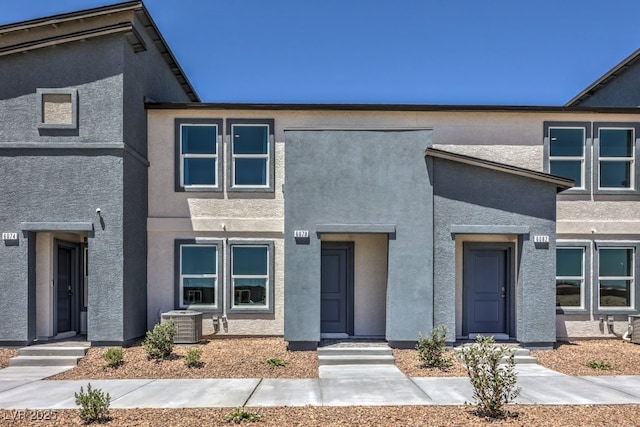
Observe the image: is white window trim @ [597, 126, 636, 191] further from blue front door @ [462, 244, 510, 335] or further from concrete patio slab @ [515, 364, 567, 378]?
concrete patio slab @ [515, 364, 567, 378]

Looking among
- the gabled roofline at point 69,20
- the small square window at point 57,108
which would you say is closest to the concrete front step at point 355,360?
the small square window at point 57,108

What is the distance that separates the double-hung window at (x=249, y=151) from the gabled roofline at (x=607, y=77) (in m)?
11.0

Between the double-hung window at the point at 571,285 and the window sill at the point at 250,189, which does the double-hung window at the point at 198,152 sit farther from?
the double-hung window at the point at 571,285

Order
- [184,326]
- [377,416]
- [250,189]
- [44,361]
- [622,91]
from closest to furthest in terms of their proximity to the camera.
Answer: [377,416]
[44,361]
[184,326]
[250,189]
[622,91]

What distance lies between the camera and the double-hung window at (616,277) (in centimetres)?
1259

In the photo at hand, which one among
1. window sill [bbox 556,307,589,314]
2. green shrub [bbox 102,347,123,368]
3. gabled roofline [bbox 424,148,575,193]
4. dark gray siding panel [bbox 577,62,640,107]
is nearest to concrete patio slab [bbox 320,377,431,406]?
green shrub [bbox 102,347,123,368]

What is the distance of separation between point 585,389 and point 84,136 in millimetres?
11870

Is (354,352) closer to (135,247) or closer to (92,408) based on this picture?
(92,408)

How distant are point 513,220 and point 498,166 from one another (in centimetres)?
136

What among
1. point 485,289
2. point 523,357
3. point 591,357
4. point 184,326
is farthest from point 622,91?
point 184,326

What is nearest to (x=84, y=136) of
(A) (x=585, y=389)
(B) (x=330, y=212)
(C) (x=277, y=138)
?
(C) (x=277, y=138)

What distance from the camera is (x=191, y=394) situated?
7852 mm

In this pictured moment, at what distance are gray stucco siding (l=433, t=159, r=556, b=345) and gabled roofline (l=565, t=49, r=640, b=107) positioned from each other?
6.24 m

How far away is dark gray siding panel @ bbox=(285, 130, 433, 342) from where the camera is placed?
10703mm
